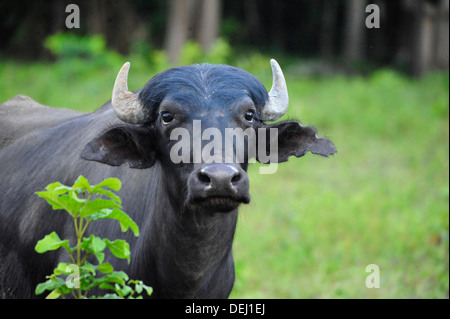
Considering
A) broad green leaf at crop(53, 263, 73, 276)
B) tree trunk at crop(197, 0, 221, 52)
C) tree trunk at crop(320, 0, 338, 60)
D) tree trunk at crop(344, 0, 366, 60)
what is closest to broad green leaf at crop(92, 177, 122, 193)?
broad green leaf at crop(53, 263, 73, 276)

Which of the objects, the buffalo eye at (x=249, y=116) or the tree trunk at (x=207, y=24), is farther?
the tree trunk at (x=207, y=24)

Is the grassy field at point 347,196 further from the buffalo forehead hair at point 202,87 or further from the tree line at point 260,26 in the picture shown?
the tree line at point 260,26

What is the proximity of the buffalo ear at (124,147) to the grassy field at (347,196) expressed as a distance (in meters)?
1.14

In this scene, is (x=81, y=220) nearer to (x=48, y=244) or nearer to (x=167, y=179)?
(x=48, y=244)

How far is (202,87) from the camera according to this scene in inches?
144

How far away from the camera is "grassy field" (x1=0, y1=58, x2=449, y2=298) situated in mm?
6402

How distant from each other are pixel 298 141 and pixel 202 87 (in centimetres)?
66

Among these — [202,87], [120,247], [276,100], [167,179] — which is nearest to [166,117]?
[202,87]

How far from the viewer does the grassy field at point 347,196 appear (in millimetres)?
6402

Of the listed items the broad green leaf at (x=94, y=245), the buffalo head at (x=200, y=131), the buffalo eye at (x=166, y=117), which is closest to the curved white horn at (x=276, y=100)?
the buffalo head at (x=200, y=131)

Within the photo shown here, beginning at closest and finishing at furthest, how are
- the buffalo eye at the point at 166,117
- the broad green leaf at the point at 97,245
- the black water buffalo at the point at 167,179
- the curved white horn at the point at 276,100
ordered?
the broad green leaf at the point at 97,245, the black water buffalo at the point at 167,179, the buffalo eye at the point at 166,117, the curved white horn at the point at 276,100

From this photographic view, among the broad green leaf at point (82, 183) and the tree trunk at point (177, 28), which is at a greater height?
the tree trunk at point (177, 28)

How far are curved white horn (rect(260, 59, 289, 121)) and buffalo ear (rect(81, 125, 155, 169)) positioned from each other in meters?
0.69
